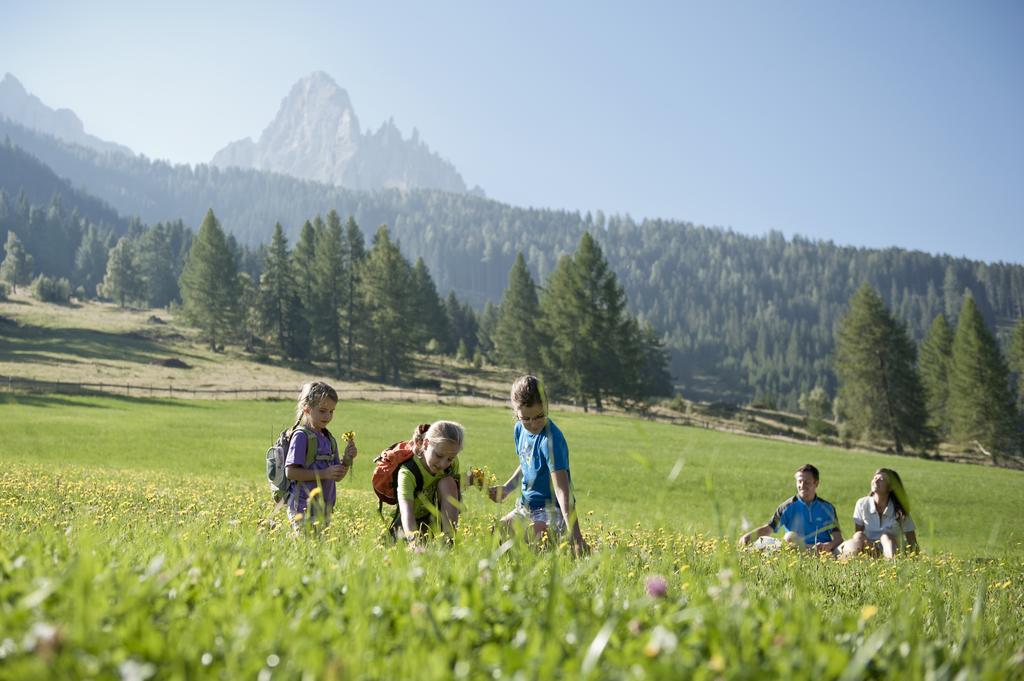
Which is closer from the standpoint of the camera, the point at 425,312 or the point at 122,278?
the point at 425,312

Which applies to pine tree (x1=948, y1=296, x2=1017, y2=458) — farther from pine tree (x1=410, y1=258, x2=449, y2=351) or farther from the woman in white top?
the woman in white top

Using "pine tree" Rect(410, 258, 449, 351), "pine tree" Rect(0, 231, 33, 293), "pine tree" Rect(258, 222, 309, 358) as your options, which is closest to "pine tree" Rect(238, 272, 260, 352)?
"pine tree" Rect(258, 222, 309, 358)

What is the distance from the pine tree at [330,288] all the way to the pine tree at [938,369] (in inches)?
2215

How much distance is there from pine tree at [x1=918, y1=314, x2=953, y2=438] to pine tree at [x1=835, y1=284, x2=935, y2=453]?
11856mm

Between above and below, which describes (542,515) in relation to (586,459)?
above

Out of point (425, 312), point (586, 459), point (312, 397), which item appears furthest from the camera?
point (425, 312)

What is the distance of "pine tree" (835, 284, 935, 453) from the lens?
168ft

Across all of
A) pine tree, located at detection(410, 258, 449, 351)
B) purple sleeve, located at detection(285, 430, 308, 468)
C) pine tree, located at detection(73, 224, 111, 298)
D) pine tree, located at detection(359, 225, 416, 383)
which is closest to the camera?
purple sleeve, located at detection(285, 430, 308, 468)

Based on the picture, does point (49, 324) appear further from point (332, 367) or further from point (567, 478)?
point (567, 478)

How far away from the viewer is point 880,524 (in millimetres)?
9586

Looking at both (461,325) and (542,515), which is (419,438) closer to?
(542,515)

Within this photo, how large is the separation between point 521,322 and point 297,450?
6399 centimetres

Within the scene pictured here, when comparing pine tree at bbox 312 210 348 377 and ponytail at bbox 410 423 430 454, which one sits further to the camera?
pine tree at bbox 312 210 348 377

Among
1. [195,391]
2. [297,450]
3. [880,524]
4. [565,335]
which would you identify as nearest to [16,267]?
[195,391]
